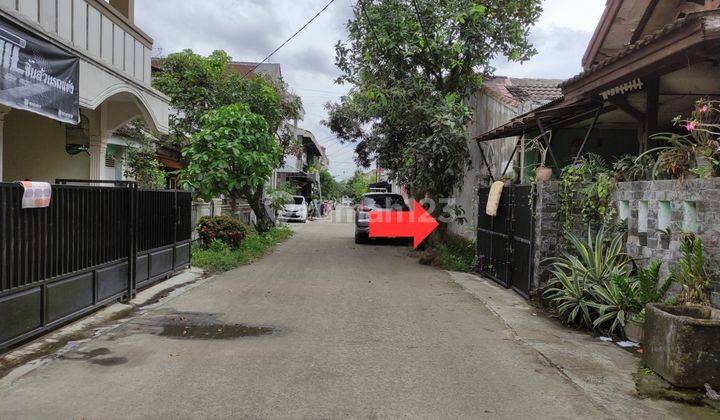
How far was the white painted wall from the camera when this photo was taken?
32.8 ft

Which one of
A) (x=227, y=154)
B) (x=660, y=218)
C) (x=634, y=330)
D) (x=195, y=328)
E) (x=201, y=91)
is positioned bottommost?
(x=195, y=328)

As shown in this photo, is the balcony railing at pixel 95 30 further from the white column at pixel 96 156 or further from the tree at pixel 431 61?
the tree at pixel 431 61

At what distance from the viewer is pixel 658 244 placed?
5957 millimetres

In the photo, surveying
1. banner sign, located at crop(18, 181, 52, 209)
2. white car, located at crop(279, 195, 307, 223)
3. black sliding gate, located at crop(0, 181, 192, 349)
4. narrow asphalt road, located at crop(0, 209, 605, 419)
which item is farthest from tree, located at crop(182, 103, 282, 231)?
white car, located at crop(279, 195, 307, 223)

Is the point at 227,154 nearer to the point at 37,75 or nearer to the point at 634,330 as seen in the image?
the point at 37,75

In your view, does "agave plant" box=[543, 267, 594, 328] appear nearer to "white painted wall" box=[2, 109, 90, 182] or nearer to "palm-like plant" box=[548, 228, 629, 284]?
"palm-like plant" box=[548, 228, 629, 284]

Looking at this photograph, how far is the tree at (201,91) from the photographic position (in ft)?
60.4

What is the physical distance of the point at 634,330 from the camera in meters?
5.85

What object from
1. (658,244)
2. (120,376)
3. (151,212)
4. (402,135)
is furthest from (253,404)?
(402,135)

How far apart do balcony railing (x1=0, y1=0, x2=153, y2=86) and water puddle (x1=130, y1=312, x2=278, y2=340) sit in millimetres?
3976

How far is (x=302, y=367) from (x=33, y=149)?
853 centimetres

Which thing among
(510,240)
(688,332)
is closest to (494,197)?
(510,240)

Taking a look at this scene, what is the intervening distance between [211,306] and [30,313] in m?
2.65

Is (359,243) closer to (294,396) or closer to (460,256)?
(460,256)
